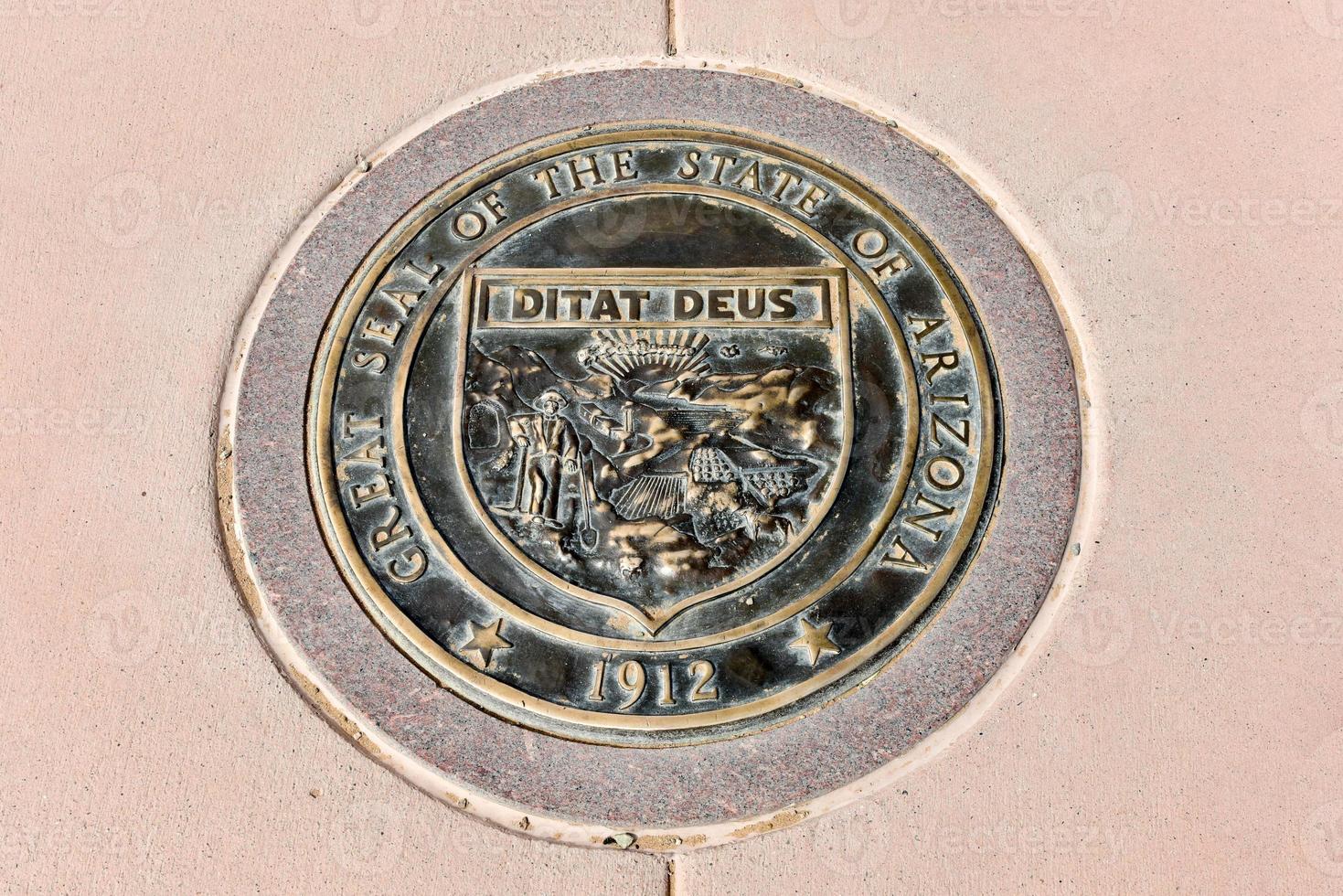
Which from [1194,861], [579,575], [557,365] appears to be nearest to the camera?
[1194,861]

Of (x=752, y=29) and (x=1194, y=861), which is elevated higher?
(x=752, y=29)

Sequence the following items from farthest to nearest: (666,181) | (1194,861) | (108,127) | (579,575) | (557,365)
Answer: (108,127) < (666,181) < (557,365) < (579,575) < (1194,861)

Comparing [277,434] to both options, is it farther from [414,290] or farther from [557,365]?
[557,365]

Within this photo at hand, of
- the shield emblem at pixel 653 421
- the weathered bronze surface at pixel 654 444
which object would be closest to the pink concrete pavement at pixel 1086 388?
the weathered bronze surface at pixel 654 444

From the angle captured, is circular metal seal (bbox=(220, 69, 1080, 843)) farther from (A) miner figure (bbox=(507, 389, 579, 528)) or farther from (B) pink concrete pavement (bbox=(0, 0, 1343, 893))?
(B) pink concrete pavement (bbox=(0, 0, 1343, 893))

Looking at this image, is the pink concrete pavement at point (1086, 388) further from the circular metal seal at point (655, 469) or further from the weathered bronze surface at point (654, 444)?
the weathered bronze surface at point (654, 444)

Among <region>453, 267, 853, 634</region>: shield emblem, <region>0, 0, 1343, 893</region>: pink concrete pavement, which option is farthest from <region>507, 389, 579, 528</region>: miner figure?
<region>0, 0, 1343, 893</region>: pink concrete pavement

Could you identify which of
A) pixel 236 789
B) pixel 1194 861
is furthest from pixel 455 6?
pixel 1194 861
